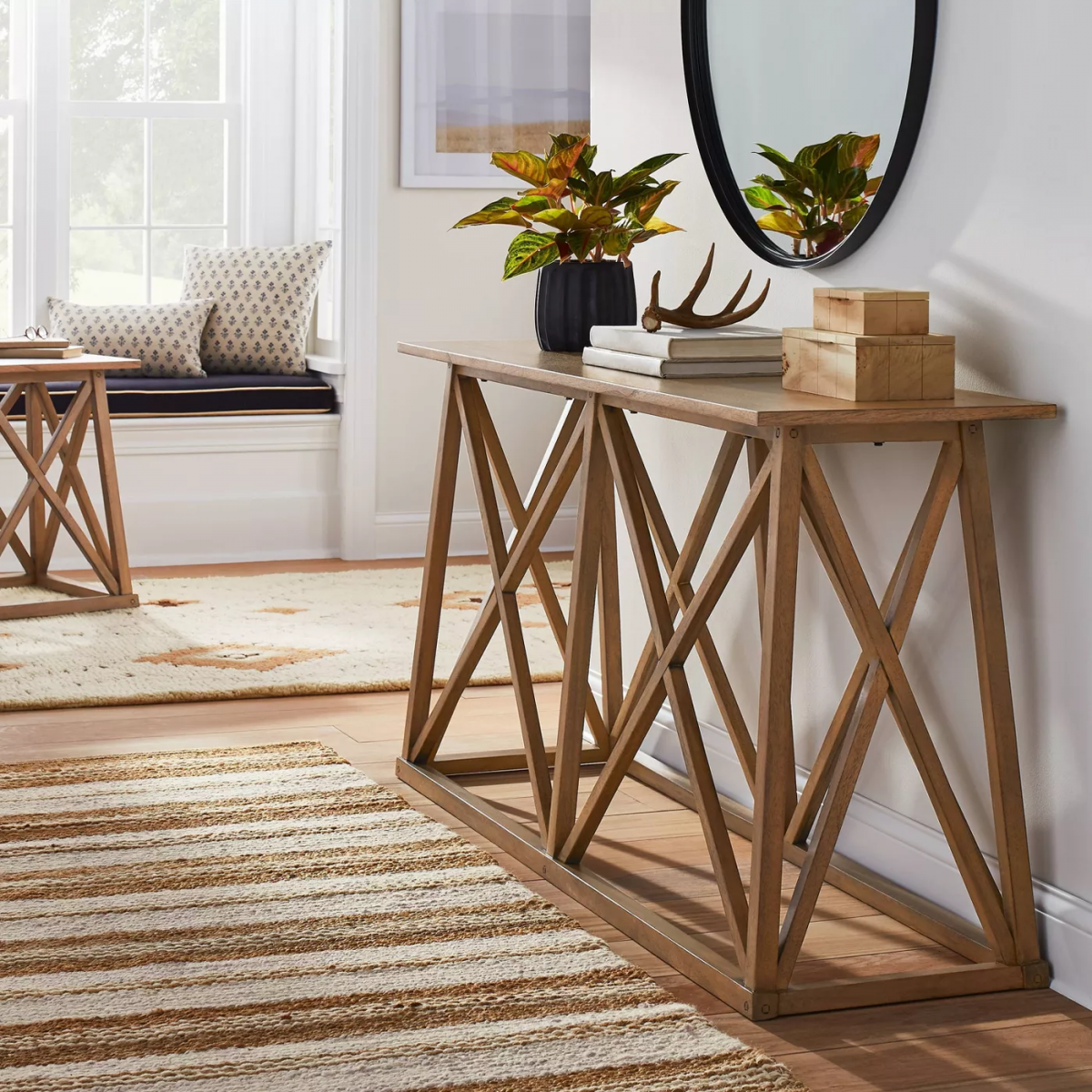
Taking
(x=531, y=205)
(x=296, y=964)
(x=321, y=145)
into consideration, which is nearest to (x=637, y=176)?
(x=531, y=205)

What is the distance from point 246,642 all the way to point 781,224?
6.66ft

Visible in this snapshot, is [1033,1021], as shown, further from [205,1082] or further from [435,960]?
[205,1082]

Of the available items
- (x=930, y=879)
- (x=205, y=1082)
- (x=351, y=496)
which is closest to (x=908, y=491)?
(x=930, y=879)

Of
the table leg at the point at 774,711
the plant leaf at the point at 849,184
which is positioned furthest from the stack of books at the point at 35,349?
the table leg at the point at 774,711

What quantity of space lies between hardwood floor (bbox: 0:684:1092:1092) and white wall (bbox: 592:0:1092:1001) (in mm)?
130

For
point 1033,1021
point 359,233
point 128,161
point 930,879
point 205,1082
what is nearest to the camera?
point 205,1082

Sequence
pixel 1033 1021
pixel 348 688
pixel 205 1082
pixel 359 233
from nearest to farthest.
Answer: pixel 205 1082 → pixel 1033 1021 → pixel 348 688 → pixel 359 233

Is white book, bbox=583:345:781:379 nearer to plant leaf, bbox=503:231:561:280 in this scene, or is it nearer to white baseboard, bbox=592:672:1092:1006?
plant leaf, bbox=503:231:561:280

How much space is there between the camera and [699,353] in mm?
2324

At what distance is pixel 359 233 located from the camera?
538 centimetres

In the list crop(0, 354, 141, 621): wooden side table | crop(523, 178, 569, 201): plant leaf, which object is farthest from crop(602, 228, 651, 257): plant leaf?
crop(0, 354, 141, 621): wooden side table

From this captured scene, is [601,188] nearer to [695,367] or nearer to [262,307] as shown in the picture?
[695,367]

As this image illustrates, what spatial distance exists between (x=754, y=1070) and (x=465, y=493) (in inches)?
154

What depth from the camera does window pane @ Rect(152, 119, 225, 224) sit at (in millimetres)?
5855
